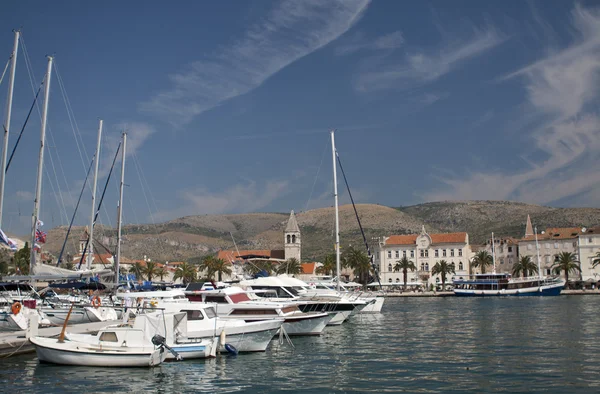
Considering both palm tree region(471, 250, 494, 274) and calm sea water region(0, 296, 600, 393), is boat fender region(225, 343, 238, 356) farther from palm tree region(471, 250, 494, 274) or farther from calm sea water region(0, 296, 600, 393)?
palm tree region(471, 250, 494, 274)

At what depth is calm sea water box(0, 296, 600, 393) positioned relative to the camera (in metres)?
21.7

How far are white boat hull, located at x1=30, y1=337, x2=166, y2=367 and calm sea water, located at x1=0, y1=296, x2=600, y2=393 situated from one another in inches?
13.0

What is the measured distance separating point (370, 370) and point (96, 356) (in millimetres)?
11245

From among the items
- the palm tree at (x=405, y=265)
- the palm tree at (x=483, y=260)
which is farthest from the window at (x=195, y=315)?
the palm tree at (x=483, y=260)

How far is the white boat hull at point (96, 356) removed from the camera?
24641mm

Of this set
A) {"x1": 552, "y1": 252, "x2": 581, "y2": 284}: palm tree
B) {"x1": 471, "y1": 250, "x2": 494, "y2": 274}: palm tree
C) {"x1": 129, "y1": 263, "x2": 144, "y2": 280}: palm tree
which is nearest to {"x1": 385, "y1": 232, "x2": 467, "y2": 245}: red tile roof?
{"x1": 471, "y1": 250, "x2": 494, "y2": 274}: palm tree

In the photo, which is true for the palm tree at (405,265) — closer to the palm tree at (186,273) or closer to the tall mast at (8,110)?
the palm tree at (186,273)

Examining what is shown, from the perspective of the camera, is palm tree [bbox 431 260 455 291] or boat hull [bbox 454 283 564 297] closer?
boat hull [bbox 454 283 564 297]

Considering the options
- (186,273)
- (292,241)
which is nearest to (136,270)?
(186,273)

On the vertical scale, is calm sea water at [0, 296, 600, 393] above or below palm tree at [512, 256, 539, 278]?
below

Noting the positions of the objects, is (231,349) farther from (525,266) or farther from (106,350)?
(525,266)

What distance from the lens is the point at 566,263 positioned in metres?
114

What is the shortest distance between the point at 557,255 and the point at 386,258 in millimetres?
36739

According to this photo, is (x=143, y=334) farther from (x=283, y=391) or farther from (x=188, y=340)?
(x=283, y=391)
